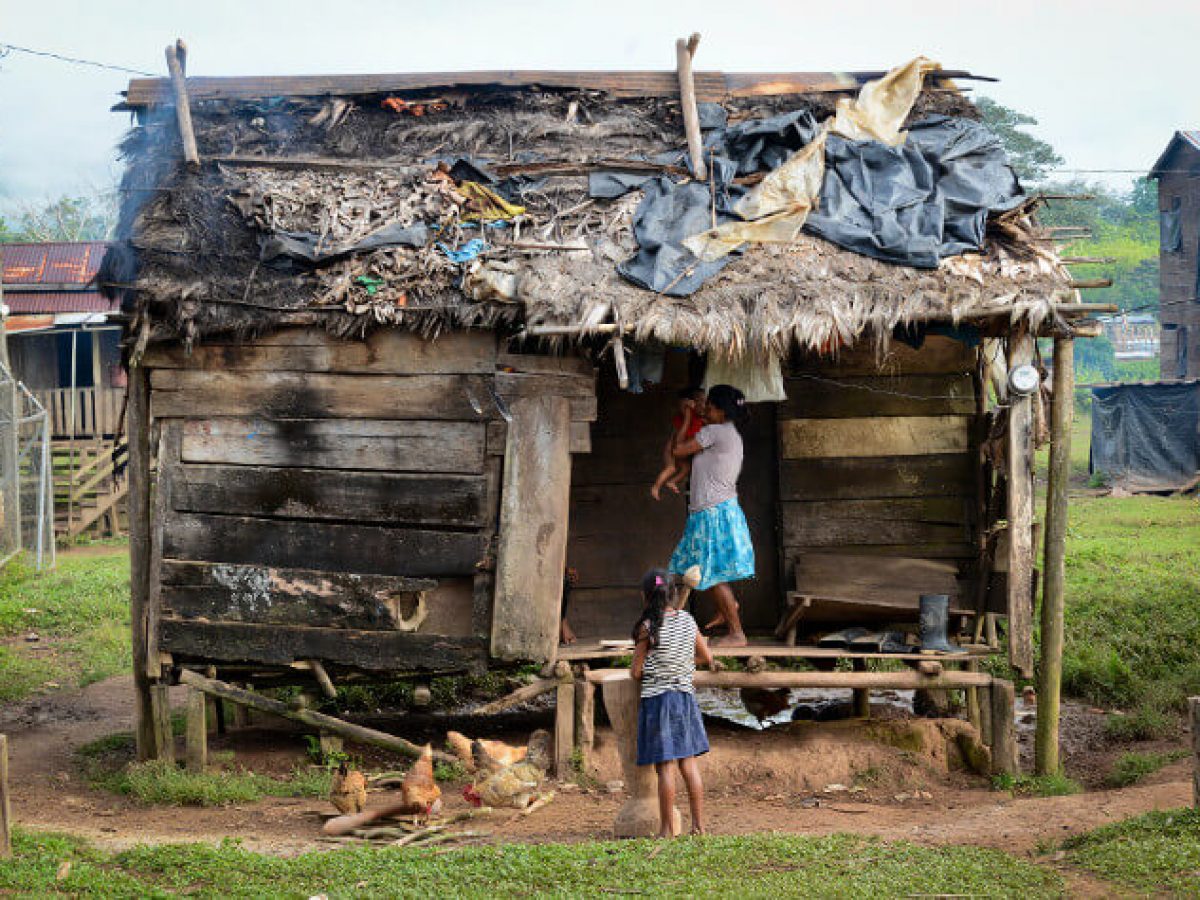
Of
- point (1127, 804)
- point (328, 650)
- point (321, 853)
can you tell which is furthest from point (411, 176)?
point (1127, 804)

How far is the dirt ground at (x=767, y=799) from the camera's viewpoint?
7.52 meters

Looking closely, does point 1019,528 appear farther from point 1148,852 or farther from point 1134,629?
point 1134,629

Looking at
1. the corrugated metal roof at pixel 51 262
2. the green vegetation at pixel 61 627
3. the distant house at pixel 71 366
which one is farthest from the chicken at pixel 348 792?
the corrugated metal roof at pixel 51 262

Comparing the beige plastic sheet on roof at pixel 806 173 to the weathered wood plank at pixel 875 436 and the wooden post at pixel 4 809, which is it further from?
the wooden post at pixel 4 809

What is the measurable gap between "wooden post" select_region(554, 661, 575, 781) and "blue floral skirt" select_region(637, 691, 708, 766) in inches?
72.8

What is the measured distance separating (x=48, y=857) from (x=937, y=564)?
6.87 meters

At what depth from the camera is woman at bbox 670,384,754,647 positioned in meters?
9.42

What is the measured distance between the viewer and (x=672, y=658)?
7332 millimetres

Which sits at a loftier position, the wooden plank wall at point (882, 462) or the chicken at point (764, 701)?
the wooden plank wall at point (882, 462)

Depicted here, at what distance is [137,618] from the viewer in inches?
376

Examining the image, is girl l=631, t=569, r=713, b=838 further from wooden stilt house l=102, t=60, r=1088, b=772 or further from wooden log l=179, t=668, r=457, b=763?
wooden log l=179, t=668, r=457, b=763

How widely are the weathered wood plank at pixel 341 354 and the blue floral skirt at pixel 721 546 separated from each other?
1.90 metres

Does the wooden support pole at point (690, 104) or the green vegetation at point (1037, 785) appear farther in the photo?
the wooden support pole at point (690, 104)

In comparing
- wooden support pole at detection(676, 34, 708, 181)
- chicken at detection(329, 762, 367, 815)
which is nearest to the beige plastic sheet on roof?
wooden support pole at detection(676, 34, 708, 181)
